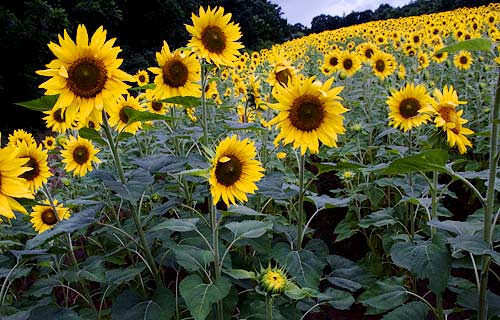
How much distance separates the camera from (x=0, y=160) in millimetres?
1229

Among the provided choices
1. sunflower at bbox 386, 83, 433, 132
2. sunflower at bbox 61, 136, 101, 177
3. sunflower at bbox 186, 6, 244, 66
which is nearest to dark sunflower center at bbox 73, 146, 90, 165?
sunflower at bbox 61, 136, 101, 177

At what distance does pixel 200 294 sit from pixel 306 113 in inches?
32.7

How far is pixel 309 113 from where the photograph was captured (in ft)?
5.77

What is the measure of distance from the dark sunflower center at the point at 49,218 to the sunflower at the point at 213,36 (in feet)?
4.61

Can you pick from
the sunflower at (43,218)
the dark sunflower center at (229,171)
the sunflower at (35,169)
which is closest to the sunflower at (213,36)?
the dark sunflower center at (229,171)

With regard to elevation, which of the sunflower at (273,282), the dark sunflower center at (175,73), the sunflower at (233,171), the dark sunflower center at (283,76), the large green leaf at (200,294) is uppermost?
the dark sunflower center at (175,73)

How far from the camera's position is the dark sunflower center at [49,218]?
2.55 metres

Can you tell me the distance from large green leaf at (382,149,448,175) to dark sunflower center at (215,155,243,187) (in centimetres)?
61

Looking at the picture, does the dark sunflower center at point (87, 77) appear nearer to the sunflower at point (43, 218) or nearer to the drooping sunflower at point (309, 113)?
the drooping sunflower at point (309, 113)

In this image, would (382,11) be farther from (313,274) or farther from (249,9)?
(313,274)

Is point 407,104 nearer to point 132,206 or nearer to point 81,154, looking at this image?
point 132,206

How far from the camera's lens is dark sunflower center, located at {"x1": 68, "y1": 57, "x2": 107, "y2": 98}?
1550mm

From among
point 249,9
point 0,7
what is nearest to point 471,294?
point 0,7

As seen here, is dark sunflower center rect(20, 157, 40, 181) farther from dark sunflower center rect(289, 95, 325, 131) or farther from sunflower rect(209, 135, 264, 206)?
dark sunflower center rect(289, 95, 325, 131)
